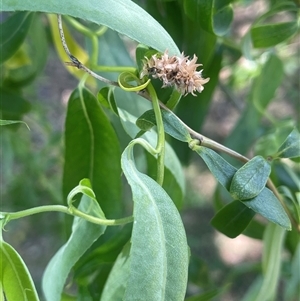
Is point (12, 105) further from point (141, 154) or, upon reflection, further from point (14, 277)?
point (14, 277)

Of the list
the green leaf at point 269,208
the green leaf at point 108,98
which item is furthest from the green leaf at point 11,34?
the green leaf at point 269,208

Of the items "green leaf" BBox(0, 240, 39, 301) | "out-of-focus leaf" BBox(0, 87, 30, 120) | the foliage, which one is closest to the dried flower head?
the foliage

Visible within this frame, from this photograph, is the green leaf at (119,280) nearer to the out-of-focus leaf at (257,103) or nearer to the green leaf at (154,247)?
the green leaf at (154,247)

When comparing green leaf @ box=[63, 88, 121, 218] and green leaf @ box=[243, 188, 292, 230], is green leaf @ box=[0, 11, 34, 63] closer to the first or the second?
green leaf @ box=[63, 88, 121, 218]

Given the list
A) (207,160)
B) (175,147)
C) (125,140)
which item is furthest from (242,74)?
(207,160)

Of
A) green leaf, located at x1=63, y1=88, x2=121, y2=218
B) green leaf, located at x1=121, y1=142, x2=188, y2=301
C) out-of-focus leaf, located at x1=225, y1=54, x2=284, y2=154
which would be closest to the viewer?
green leaf, located at x1=121, y1=142, x2=188, y2=301

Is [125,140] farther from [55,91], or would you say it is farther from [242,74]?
[55,91]

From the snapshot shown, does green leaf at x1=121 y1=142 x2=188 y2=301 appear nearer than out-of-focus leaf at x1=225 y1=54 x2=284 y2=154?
Yes
